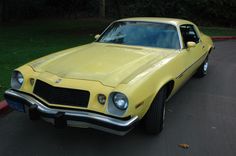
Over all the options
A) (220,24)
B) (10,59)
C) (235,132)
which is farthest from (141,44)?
(220,24)

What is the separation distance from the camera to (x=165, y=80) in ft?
13.6

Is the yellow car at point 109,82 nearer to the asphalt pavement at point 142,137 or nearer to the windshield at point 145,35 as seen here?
the windshield at point 145,35

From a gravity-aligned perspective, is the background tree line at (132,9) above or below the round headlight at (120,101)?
below

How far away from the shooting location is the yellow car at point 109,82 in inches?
136

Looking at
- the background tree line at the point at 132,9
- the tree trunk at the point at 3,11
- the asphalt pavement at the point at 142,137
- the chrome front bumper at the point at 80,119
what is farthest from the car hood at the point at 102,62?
the tree trunk at the point at 3,11

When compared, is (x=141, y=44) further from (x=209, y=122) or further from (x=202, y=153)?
(x=202, y=153)

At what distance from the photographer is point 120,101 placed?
3.45 meters

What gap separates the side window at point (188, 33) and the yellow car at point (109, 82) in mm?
367

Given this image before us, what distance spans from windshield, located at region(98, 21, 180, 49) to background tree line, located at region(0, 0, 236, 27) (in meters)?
10.1

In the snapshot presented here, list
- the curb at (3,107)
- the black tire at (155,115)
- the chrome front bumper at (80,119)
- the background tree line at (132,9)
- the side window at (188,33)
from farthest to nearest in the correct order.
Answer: the background tree line at (132,9)
the side window at (188,33)
the curb at (3,107)
the black tire at (155,115)
the chrome front bumper at (80,119)

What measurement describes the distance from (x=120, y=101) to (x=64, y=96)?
25.6 inches

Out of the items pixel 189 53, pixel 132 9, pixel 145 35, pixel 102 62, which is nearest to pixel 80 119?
pixel 102 62

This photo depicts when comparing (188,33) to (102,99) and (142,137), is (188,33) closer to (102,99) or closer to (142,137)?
(142,137)

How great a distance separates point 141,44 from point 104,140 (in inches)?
70.3
